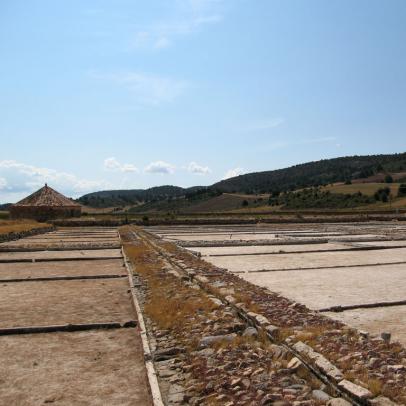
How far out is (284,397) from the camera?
177 inches

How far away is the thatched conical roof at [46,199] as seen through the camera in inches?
2168

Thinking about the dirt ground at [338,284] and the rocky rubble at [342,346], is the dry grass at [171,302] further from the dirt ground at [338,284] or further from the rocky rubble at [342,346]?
the dirt ground at [338,284]

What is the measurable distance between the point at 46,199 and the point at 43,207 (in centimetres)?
202

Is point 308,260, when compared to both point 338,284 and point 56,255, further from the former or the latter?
point 56,255

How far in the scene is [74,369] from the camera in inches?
229

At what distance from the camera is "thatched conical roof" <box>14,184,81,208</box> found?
55059mm

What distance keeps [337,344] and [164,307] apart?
384 cm

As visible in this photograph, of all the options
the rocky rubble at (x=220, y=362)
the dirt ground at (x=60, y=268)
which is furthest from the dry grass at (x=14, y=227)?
the rocky rubble at (x=220, y=362)

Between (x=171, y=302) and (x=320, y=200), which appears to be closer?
(x=171, y=302)

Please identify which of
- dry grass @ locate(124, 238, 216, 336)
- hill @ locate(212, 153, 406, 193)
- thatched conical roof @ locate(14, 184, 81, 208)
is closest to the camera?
dry grass @ locate(124, 238, 216, 336)

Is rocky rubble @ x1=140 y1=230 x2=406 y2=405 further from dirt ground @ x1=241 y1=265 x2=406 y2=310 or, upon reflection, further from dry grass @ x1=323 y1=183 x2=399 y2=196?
dry grass @ x1=323 y1=183 x2=399 y2=196

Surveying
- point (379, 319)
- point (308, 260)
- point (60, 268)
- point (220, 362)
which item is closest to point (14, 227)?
point (60, 268)

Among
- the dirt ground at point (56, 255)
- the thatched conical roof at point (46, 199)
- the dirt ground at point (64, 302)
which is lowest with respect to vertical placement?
the dirt ground at point (64, 302)

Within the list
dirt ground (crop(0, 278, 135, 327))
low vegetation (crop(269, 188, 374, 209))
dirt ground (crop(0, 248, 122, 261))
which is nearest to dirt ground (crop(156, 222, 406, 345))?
dirt ground (crop(0, 278, 135, 327))
